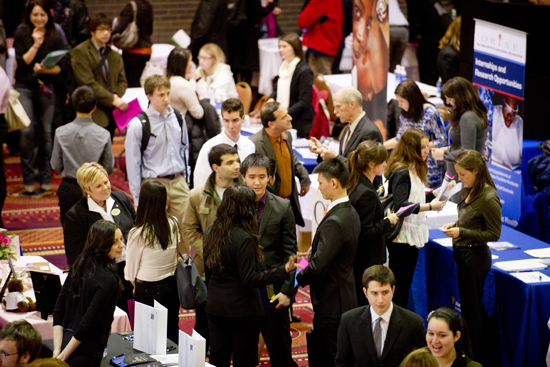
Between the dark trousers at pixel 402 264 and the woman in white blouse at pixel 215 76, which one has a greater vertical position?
the woman in white blouse at pixel 215 76

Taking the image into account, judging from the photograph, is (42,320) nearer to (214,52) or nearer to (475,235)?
(475,235)

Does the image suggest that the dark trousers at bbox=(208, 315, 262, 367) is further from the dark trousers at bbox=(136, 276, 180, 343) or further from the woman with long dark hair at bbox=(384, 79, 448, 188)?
the woman with long dark hair at bbox=(384, 79, 448, 188)

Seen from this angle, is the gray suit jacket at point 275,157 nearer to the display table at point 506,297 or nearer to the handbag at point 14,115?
the display table at point 506,297

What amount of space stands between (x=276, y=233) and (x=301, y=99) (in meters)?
3.68

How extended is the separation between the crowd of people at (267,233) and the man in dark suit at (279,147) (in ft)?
0.04

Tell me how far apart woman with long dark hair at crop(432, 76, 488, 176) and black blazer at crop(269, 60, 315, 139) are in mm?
2219

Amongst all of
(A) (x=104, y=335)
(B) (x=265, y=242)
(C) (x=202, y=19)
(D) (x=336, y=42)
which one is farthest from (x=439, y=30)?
(A) (x=104, y=335)

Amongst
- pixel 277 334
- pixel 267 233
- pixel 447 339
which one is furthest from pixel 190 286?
pixel 447 339

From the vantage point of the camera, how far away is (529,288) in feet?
14.4

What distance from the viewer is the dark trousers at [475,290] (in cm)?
449

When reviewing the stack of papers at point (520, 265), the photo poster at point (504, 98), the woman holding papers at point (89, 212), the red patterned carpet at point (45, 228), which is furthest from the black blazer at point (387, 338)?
the photo poster at point (504, 98)

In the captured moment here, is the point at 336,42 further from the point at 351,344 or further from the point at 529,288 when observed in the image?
the point at 351,344

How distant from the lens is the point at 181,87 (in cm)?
654

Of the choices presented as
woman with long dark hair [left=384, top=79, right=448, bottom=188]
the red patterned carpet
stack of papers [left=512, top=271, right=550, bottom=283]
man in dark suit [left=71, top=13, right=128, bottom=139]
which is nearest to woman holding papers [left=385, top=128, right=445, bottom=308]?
stack of papers [left=512, top=271, right=550, bottom=283]
